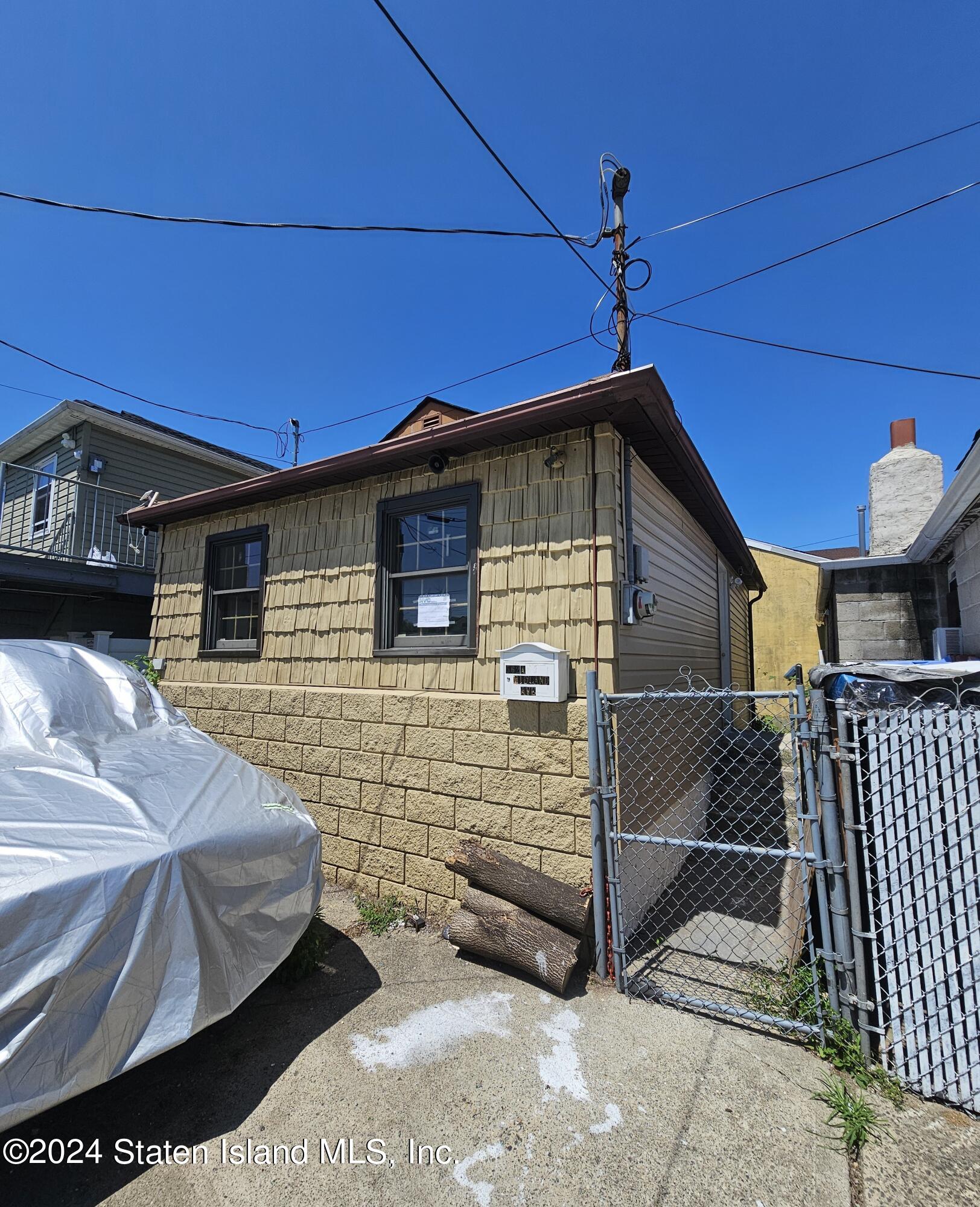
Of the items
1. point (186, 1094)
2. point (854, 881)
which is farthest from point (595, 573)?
point (186, 1094)

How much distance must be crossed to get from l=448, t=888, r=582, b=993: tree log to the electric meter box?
1322mm

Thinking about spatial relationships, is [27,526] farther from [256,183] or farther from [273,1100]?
[273,1100]

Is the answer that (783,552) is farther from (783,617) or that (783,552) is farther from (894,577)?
(894,577)

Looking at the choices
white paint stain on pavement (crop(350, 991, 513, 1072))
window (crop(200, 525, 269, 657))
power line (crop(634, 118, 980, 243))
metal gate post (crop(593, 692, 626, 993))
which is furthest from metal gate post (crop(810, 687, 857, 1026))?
power line (crop(634, 118, 980, 243))

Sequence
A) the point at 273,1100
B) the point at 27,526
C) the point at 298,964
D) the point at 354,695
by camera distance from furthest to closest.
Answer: the point at 27,526
the point at 354,695
the point at 298,964
the point at 273,1100

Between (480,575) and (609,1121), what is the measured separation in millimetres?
3088

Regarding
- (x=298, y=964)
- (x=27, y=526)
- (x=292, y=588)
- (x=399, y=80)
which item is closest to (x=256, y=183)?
(x=399, y=80)

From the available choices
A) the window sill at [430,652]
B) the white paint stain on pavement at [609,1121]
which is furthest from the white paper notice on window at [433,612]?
the white paint stain on pavement at [609,1121]

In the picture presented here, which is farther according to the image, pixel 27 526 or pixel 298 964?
pixel 27 526

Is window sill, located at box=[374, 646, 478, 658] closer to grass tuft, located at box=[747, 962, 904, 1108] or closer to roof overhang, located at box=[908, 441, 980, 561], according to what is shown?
grass tuft, located at box=[747, 962, 904, 1108]

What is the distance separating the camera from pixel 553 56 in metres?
5.00

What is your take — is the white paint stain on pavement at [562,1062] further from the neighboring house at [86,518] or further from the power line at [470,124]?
the neighboring house at [86,518]

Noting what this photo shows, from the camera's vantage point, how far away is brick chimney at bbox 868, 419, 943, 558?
8.17 metres

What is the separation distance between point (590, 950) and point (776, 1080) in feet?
3.79
